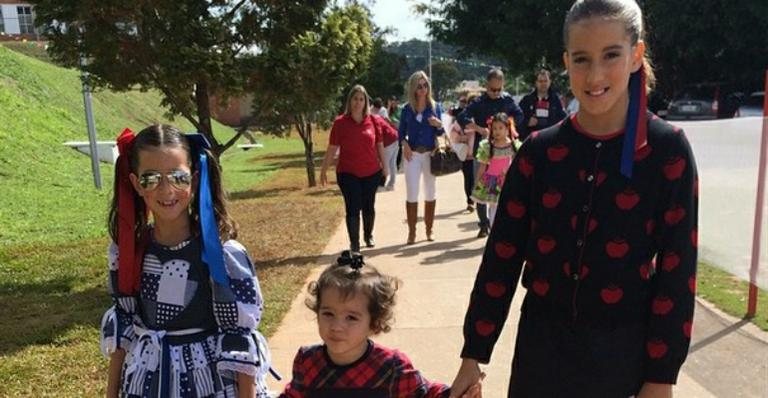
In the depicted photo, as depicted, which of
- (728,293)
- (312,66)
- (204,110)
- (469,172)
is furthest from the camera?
(469,172)

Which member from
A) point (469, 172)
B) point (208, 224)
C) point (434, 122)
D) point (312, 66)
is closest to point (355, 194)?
point (434, 122)

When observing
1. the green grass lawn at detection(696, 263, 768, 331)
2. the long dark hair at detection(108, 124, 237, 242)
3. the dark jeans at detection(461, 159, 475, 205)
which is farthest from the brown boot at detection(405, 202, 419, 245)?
the long dark hair at detection(108, 124, 237, 242)

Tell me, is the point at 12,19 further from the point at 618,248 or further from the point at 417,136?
the point at 618,248

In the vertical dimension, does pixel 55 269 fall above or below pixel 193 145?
below

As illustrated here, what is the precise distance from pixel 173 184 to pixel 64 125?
63.0 feet

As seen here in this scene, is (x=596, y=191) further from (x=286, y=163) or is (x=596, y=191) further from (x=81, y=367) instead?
(x=286, y=163)

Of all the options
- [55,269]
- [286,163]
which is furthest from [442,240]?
[286,163]

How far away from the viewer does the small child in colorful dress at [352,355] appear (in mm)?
2424

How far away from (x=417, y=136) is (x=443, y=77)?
88.3 metres

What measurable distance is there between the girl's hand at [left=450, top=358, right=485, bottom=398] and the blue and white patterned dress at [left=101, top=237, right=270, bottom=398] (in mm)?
→ 735

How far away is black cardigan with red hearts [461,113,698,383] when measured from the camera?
1.90 m

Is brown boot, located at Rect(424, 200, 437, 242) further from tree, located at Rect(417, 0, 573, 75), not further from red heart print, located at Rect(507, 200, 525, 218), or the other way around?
tree, located at Rect(417, 0, 573, 75)

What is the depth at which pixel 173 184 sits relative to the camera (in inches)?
97.7

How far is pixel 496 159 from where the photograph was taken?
7344 millimetres
